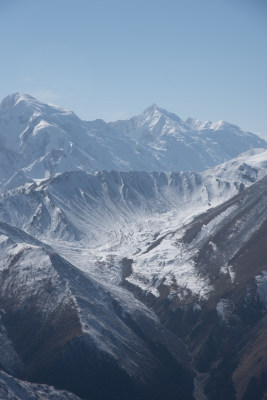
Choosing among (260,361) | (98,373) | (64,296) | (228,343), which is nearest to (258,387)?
(260,361)

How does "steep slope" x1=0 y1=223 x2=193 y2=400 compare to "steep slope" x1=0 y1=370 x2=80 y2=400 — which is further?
"steep slope" x1=0 y1=223 x2=193 y2=400

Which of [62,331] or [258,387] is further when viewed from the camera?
[62,331]

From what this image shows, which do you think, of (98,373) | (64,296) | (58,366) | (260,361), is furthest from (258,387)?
(64,296)

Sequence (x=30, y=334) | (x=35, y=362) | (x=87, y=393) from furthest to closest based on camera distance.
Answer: (x=30, y=334) → (x=35, y=362) → (x=87, y=393)

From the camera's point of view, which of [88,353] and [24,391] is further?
[88,353]

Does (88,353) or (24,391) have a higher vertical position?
(88,353)

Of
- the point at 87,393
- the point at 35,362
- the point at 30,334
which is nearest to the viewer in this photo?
the point at 87,393

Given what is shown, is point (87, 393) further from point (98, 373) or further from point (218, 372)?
point (218, 372)

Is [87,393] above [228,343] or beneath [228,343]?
beneath

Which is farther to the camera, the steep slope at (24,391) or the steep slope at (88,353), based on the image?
the steep slope at (88,353)
